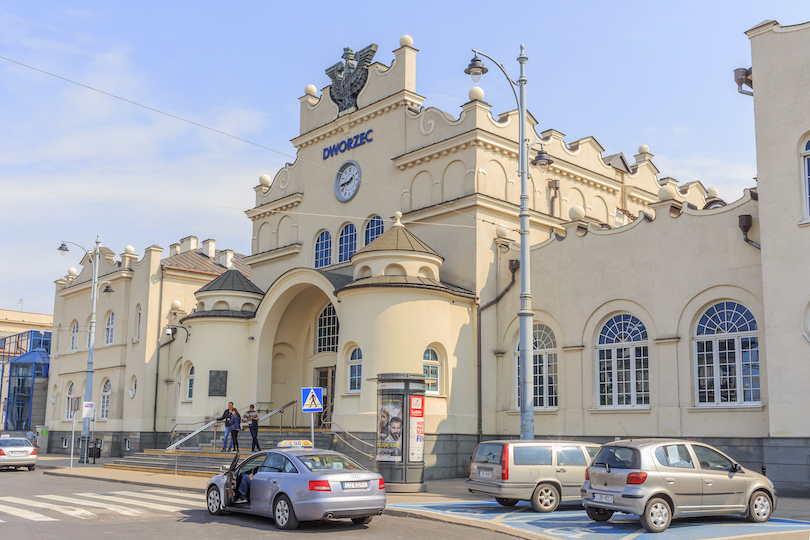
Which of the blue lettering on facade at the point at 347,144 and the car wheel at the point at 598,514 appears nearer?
the car wheel at the point at 598,514

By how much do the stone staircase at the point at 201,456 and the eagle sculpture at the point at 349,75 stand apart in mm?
13284

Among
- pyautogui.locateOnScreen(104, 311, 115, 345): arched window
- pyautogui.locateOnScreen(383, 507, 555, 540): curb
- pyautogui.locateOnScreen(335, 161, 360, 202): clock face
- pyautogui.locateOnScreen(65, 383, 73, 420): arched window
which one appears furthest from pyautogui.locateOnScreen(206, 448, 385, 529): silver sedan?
pyautogui.locateOnScreen(65, 383, 73, 420): arched window

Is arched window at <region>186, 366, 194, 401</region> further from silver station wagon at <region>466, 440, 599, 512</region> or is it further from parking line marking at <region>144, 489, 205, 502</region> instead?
silver station wagon at <region>466, 440, 599, 512</region>

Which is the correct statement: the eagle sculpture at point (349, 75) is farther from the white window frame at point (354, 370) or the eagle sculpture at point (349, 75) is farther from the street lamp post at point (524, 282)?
the street lamp post at point (524, 282)

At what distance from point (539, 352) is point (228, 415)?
10.5 meters

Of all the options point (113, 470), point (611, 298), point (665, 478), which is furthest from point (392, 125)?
point (665, 478)

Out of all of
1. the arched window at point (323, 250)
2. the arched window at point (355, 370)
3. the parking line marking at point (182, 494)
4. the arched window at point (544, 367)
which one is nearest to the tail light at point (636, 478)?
the parking line marking at point (182, 494)

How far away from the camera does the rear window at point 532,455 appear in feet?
49.5

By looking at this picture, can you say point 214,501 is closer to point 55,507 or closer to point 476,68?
point 55,507

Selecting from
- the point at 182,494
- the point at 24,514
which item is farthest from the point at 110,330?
the point at 24,514

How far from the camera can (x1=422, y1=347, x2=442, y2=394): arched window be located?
80.2ft

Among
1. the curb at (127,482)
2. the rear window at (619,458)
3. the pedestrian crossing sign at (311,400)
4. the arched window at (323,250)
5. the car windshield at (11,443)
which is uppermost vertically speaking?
the arched window at (323,250)

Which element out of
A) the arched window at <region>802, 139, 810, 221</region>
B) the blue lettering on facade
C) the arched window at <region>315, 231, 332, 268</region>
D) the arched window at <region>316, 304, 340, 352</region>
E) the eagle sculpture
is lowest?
the arched window at <region>316, 304, 340, 352</region>

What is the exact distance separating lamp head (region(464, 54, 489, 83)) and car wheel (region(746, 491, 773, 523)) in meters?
10.0
